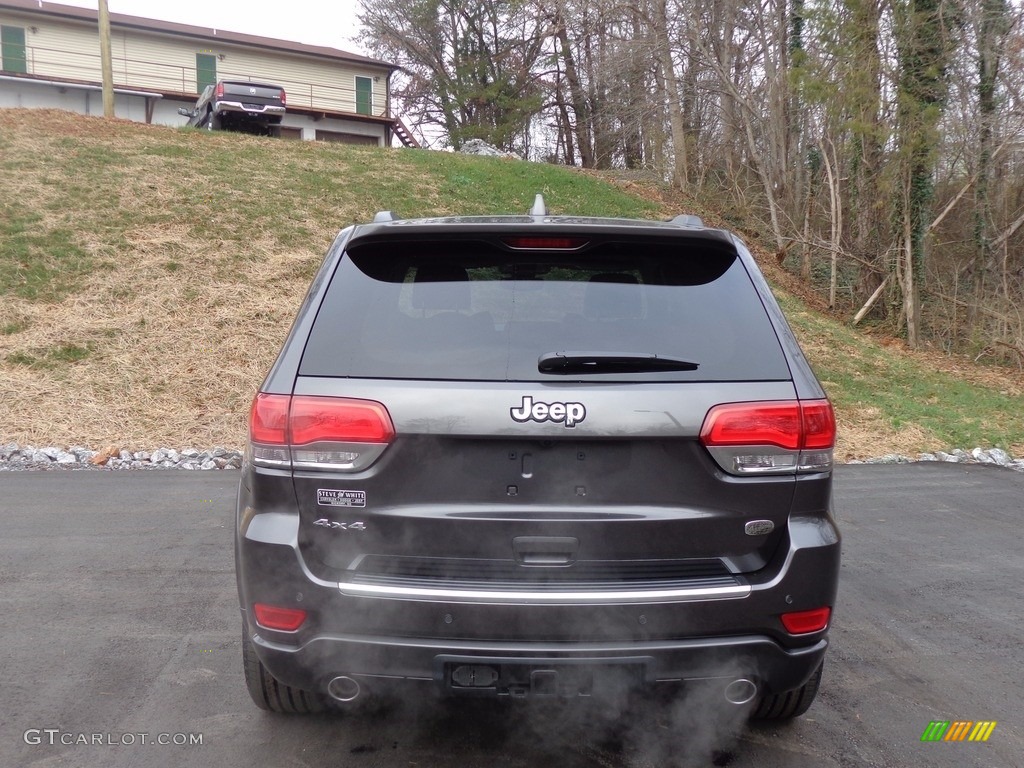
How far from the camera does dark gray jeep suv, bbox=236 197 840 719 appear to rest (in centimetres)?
248

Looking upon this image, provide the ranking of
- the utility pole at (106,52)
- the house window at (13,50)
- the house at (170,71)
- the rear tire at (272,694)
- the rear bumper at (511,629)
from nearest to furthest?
1. the rear bumper at (511,629)
2. the rear tire at (272,694)
3. the utility pole at (106,52)
4. the house window at (13,50)
5. the house at (170,71)

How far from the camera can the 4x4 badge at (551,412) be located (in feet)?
8.14

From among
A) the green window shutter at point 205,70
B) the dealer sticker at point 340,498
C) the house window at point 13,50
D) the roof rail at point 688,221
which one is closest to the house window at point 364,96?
the green window shutter at point 205,70

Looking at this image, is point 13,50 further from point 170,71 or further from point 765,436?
point 765,436

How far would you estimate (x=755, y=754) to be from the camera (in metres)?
3.09

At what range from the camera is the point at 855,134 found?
15.6m

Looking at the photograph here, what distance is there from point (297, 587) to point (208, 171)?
1628cm

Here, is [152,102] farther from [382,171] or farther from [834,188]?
[834,188]

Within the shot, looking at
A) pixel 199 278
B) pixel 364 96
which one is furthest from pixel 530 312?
pixel 364 96

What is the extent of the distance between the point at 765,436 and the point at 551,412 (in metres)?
0.65

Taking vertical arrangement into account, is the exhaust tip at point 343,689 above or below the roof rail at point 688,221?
below

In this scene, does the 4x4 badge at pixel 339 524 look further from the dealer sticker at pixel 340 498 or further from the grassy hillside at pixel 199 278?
the grassy hillside at pixel 199 278

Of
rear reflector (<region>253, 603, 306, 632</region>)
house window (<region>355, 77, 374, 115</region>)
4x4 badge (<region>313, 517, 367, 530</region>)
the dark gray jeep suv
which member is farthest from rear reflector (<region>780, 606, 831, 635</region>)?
house window (<region>355, 77, 374, 115</region>)

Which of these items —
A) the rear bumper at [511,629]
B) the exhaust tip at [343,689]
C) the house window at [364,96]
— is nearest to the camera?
the rear bumper at [511,629]
